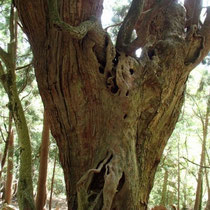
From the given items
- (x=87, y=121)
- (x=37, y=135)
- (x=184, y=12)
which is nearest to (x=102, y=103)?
(x=87, y=121)

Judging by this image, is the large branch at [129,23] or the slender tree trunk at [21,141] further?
the large branch at [129,23]

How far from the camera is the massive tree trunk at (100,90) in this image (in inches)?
105

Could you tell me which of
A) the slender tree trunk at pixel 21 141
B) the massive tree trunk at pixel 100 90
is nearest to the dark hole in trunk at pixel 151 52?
the massive tree trunk at pixel 100 90

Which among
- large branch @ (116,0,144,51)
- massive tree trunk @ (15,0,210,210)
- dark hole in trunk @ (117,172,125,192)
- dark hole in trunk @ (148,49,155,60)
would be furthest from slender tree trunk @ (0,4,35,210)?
dark hole in trunk @ (148,49,155,60)

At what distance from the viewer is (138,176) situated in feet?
8.93

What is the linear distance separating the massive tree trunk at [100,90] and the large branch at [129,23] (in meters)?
0.01

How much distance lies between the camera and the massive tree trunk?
8.77ft

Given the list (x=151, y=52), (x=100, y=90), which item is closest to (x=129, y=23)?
(x=151, y=52)

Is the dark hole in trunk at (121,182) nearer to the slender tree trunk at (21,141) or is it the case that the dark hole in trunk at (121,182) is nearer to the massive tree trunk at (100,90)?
the massive tree trunk at (100,90)

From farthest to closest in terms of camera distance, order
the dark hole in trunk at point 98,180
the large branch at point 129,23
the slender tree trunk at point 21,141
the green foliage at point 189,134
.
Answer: the green foliage at point 189,134 < the large branch at point 129,23 < the slender tree trunk at point 21,141 < the dark hole in trunk at point 98,180

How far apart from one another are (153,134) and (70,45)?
1.37 m

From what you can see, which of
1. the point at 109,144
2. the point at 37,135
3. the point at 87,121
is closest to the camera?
the point at 109,144

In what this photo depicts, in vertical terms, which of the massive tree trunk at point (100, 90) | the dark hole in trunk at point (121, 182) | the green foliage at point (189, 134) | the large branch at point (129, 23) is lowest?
the dark hole in trunk at point (121, 182)

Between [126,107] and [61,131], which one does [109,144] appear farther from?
[61,131]
